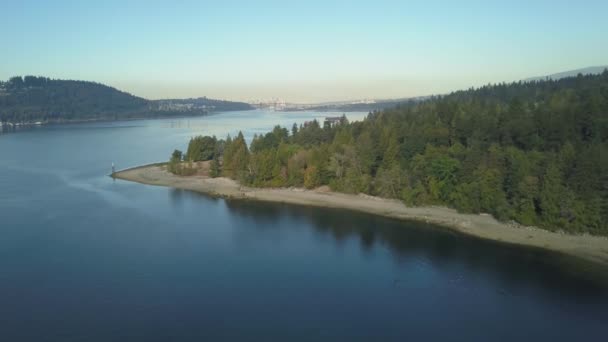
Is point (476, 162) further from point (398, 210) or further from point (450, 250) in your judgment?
point (450, 250)

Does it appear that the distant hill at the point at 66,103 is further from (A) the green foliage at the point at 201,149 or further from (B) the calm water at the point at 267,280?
(B) the calm water at the point at 267,280

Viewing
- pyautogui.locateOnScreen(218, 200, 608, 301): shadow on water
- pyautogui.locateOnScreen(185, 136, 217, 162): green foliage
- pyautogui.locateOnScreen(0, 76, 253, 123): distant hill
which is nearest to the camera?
pyautogui.locateOnScreen(218, 200, 608, 301): shadow on water

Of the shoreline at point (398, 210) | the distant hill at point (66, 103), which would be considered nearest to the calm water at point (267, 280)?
the shoreline at point (398, 210)

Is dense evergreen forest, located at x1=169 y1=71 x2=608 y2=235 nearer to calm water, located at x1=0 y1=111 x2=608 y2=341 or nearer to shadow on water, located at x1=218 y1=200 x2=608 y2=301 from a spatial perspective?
shadow on water, located at x1=218 y1=200 x2=608 y2=301

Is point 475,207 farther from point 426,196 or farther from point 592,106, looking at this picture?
point 592,106

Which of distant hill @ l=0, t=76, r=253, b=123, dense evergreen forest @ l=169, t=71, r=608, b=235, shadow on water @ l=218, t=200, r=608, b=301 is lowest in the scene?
shadow on water @ l=218, t=200, r=608, b=301

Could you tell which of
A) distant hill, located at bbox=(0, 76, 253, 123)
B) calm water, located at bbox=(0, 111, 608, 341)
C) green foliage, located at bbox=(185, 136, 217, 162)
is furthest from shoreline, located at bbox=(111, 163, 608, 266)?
distant hill, located at bbox=(0, 76, 253, 123)
